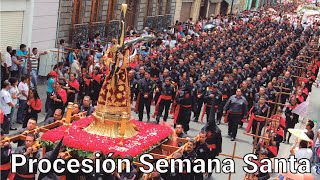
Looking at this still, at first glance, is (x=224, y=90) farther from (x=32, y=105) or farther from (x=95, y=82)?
(x=32, y=105)

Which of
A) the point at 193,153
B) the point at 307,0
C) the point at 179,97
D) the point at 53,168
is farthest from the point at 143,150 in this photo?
the point at 307,0

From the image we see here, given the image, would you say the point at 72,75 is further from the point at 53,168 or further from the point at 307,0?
the point at 307,0

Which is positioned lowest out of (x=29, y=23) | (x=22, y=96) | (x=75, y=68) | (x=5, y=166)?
(x=5, y=166)

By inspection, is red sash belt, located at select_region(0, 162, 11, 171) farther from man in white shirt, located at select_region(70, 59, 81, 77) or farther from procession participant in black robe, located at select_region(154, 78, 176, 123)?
man in white shirt, located at select_region(70, 59, 81, 77)

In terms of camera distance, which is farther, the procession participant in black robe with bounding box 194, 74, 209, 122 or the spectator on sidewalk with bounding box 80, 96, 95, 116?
the procession participant in black robe with bounding box 194, 74, 209, 122

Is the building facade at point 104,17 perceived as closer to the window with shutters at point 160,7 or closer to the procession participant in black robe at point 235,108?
the window with shutters at point 160,7

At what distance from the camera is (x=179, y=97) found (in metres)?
19.2

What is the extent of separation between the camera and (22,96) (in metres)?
17.4

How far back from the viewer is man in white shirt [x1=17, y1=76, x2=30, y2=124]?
682 inches

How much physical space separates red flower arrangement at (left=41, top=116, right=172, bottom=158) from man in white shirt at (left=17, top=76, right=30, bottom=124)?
11.8ft

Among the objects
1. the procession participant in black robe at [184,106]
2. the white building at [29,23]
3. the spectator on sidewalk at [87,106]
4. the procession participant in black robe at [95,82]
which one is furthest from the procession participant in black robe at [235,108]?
the white building at [29,23]

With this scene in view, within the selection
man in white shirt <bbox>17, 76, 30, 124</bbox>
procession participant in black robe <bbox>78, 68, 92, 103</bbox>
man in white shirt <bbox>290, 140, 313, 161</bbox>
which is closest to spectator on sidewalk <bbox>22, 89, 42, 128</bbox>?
man in white shirt <bbox>17, 76, 30, 124</bbox>

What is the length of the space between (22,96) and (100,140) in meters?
4.88

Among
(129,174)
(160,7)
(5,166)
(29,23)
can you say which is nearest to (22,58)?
(29,23)
